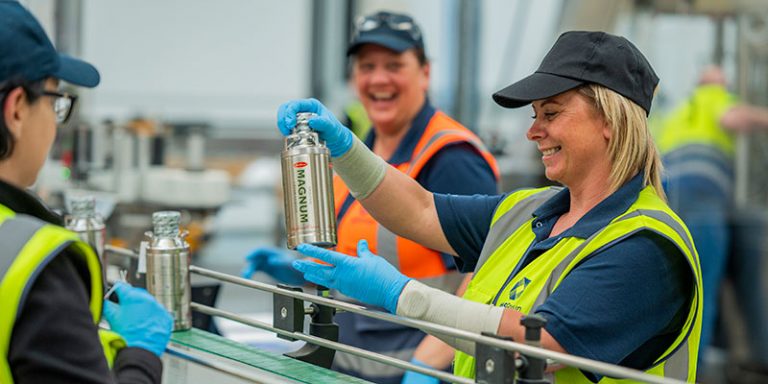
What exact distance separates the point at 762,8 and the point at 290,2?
18.5 feet

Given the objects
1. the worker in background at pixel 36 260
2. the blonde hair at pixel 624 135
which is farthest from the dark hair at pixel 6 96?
the blonde hair at pixel 624 135

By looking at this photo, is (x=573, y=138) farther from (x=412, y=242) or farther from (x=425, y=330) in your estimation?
(x=412, y=242)

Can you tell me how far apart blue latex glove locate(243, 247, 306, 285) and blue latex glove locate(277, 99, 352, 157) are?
0.73 m

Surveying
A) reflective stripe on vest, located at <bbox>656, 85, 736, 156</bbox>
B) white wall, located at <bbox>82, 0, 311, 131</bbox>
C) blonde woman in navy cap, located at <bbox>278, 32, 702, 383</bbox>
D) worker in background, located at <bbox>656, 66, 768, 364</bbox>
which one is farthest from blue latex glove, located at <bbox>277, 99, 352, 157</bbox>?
white wall, located at <bbox>82, 0, 311, 131</bbox>

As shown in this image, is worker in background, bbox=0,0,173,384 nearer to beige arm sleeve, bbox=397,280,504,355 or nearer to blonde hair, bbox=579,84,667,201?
→ beige arm sleeve, bbox=397,280,504,355

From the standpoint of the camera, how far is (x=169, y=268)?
1878mm

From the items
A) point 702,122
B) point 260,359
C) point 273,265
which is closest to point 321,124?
point 260,359

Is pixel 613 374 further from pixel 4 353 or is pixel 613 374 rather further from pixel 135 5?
pixel 135 5

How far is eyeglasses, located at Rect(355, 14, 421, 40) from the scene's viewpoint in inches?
94.2

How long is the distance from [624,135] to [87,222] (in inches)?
46.0

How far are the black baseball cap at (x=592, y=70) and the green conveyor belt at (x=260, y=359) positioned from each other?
0.53 metres

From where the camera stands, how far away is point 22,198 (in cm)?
124

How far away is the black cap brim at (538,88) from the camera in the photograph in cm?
154

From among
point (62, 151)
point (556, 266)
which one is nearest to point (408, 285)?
point (556, 266)
